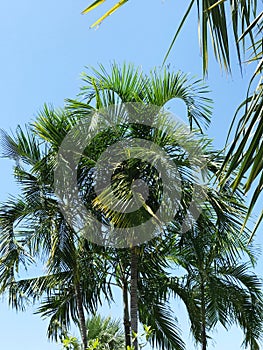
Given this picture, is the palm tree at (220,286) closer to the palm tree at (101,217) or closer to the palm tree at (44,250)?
the palm tree at (101,217)

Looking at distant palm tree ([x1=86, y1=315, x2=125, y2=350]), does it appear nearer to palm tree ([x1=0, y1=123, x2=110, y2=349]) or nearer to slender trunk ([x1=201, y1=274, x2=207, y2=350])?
palm tree ([x1=0, y1=123, x2=110, y2=349])

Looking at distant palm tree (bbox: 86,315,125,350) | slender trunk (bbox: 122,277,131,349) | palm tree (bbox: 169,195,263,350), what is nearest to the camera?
slender trunk (bbox: 122,277,131,349)


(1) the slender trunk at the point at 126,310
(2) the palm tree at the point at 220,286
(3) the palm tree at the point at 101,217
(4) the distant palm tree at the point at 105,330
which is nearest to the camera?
(3) the palm tree at the point at 101,217

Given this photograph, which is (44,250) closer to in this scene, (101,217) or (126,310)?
Answer: (101,217)

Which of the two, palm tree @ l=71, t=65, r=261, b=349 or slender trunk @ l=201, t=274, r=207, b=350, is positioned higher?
palm tree @ l=71, t=65, r=261, b=349

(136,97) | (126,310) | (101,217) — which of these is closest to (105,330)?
(126,310)

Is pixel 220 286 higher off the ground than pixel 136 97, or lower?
lower

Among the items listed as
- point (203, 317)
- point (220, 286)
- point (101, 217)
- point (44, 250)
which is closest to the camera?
point (44, 250)

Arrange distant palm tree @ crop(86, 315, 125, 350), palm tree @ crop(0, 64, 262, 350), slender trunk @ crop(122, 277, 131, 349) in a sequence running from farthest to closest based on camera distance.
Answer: distant palm tree @ crop(86, 315, 125, 350) → slender trunk @ crop(122, 277, 131, 349) → palm tree @ crop(0, 64, 262, 350)

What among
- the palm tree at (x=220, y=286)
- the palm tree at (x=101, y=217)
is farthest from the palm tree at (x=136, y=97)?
the palm tree at (x=220, y=286)

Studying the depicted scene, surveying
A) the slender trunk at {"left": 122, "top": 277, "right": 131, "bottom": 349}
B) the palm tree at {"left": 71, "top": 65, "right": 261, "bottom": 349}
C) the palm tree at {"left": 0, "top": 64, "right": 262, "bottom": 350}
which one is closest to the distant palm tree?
the palm tree at {"left": 0, "top": 64, "right": 262, "bottom": 350}

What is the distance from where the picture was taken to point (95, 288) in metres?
7.52

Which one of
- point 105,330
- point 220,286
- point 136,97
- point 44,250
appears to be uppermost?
point 136,97

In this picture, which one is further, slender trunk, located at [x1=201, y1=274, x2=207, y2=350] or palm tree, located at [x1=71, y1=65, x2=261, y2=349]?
slender trunk, located at [x1=201, y1=274, x2=207, y2=350]
